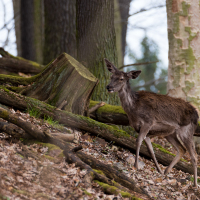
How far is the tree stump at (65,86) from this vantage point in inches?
282

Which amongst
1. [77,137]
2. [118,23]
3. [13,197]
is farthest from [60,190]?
[118,23]

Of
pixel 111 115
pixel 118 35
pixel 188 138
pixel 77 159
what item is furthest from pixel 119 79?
pixel 118 35

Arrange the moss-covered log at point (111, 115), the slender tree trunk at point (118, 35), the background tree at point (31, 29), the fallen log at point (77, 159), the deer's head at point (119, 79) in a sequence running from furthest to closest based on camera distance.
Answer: the background tree at point (31, 29), the slender tree trunk at point (118, 35), the moss-covered log at point (111, 115), the deer's head at point (119, 79), the fallen log at point (77, 159)

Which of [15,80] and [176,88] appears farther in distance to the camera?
[176,88]

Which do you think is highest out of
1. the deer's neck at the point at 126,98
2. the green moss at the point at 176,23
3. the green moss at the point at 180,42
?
the green moss at the point at 176,23

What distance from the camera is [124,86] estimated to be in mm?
6797

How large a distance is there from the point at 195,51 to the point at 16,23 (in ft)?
48.9

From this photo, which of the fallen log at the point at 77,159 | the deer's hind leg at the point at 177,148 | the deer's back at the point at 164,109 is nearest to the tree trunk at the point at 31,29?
the deer's back at the point at 164,109

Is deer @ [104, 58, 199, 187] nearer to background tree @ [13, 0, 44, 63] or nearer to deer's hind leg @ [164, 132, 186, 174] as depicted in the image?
deer's hind leg @ [164, 132, 186, 174]

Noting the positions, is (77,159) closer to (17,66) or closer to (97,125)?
(97,125)

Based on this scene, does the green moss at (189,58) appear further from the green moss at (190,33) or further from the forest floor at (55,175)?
the forest floor at (55,175)

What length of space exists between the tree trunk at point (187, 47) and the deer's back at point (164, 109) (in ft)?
6.93

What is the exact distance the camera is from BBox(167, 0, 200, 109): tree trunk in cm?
924

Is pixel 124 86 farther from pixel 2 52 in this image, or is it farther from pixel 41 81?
pixel 2 52
